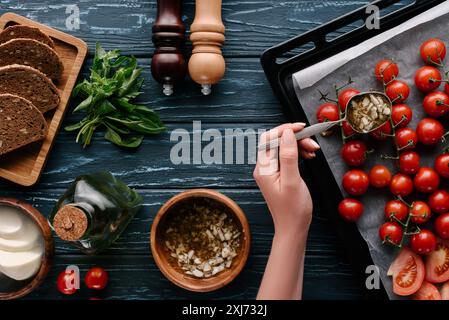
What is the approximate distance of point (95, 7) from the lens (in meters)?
1.51

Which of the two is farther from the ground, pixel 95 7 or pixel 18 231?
pixel 95 7

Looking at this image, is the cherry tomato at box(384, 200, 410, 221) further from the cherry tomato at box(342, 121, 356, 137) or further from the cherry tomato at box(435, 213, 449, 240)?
the cherry tomato at box(342, 121, 356, 137)

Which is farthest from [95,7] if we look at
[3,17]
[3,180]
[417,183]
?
[417,183]

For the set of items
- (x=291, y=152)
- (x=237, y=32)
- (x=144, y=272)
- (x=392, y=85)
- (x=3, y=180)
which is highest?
(x=237, y=32)

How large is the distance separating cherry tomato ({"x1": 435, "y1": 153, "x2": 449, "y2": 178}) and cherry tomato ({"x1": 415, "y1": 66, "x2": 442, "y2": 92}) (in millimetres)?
175

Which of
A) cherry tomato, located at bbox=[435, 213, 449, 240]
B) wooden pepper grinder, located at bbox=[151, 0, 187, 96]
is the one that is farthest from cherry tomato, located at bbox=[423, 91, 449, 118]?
wooden pepper grinder, located at bbox=[151, 0, 187, 96]

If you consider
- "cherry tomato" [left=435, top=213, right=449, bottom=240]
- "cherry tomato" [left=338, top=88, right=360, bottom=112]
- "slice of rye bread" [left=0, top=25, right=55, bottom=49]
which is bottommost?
"cherry tomato" [left=435, top=213, right=449, bottom=240]

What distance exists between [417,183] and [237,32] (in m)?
0.63

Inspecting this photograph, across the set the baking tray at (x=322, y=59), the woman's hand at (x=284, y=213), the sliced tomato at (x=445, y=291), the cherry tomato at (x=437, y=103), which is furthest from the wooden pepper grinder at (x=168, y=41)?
the sliced tomato at (x=445, y=291)

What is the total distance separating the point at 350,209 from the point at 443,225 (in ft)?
0.78

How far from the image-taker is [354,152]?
1357 mm

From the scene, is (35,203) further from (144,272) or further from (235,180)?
(235,180)

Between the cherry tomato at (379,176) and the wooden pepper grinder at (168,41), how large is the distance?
57cm

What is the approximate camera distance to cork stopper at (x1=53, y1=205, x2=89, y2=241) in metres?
1.18
